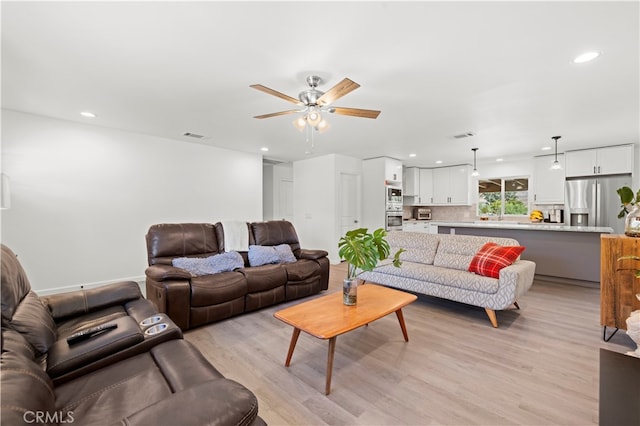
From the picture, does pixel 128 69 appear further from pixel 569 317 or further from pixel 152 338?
pixel 569 317

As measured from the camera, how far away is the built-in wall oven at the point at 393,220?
647cm

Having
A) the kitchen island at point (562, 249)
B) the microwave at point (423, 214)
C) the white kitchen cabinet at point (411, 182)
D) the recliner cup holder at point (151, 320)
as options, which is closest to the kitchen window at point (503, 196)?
the microwave at point (423, 214)

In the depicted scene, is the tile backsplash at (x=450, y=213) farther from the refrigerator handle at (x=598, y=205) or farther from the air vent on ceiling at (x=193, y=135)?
the air vent on ceiling at (x=193, y=135)

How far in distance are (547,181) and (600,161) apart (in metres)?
0.89

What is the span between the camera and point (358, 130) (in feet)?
14.1

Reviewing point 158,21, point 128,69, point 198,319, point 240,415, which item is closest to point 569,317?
point 240,415

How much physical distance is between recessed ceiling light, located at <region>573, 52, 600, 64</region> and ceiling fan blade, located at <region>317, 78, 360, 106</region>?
176cm

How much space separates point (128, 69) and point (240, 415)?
2.79 meters

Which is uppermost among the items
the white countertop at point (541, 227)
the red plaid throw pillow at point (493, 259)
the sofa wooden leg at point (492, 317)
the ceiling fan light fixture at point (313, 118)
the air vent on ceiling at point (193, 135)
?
the air vent on ceiling at point (193, 135)

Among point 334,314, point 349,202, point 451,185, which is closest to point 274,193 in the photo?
point 349,202

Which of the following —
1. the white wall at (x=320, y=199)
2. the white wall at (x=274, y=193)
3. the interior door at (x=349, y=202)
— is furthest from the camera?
the white wall at (x=274, y=193)

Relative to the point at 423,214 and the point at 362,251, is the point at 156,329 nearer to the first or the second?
the point at 362,251

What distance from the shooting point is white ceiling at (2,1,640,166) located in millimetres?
1729

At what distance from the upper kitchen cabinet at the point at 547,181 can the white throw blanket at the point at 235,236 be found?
248 inches
